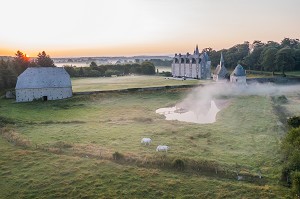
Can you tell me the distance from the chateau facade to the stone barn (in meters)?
48.3

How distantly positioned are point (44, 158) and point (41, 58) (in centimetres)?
6754

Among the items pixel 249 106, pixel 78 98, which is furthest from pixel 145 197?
pixel 78 98

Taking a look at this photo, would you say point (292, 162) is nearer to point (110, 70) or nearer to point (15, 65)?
point (15, 65)

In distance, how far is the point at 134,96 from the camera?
201ft

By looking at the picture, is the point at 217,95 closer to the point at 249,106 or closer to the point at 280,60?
the point at 249,106

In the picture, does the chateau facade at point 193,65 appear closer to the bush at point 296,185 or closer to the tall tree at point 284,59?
the tall tree at point 284,59

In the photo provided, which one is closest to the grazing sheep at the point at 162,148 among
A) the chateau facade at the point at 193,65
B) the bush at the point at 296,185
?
the bush at the point at 296,185

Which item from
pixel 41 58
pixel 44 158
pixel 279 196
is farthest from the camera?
pixel 41 58

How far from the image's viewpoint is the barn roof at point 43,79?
5697 centimetres

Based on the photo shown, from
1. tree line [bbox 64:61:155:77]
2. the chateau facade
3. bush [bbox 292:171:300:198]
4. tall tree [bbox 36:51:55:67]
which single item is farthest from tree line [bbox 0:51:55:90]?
bush [bbox 292:171:300:198]

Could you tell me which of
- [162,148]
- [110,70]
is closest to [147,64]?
[110,70]

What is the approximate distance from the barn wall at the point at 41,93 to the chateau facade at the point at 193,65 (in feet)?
161

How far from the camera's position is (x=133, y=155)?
89.1 feet

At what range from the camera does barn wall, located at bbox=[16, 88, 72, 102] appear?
56.2m
